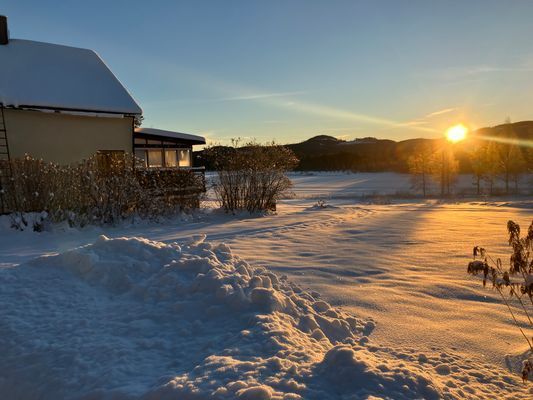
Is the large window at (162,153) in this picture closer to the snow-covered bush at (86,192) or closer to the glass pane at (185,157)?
the glass pane at (185,157)

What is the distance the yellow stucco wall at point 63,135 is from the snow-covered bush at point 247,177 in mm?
3858

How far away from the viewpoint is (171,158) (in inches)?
708

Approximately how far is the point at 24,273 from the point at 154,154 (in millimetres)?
12944

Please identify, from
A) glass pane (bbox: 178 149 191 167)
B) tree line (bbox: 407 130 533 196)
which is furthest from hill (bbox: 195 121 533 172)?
glass pane (bbox: 178 149 191 167)

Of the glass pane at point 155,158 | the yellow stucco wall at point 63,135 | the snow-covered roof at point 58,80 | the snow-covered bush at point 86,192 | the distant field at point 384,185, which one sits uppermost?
the snow-covered roof at point 58,80

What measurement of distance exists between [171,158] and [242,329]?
1524 cm

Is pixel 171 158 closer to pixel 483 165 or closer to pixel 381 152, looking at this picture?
pixel 483 165

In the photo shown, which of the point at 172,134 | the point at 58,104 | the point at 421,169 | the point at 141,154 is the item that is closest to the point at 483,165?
the point at 421,169

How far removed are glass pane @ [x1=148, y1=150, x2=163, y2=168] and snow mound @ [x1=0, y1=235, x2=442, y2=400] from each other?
1224 centimetres

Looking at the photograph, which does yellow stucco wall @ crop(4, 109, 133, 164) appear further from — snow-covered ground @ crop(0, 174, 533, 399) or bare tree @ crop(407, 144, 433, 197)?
bare tree @ crop(407, 144, 433, 197)

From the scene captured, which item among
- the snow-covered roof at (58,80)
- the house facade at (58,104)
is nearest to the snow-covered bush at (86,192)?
the house facade at (58,104)

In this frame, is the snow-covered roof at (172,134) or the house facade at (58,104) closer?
the house facade at (58,104)

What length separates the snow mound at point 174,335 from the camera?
9.04ft

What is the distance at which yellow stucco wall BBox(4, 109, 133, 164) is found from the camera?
13.4m
